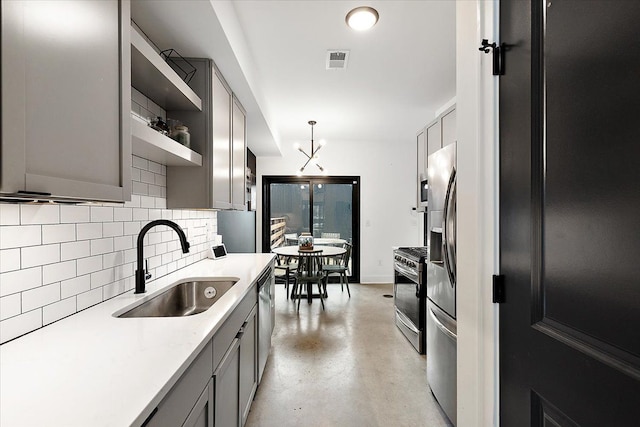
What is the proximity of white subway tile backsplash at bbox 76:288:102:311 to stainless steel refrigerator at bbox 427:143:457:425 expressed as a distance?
1.90m

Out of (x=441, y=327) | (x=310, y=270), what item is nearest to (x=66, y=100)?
(x=441, y=327)

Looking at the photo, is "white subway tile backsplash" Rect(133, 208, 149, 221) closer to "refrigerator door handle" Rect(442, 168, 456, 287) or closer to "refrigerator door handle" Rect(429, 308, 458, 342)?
"refrigerator door handle" Rect(442, 168, 456, 287)

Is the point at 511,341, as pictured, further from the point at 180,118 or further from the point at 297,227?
the point at 297,227

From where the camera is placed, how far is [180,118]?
209 cm

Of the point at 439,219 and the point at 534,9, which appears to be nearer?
the point at 534,9

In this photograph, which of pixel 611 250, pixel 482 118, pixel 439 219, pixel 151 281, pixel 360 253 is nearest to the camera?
pixel 611 250

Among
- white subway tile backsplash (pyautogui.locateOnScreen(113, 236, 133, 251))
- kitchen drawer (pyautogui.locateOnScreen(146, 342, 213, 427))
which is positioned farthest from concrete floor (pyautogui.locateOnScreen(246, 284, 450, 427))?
white subway tile backsplash (pyautogui.locateOnScreen(113, 236, 133, 251))

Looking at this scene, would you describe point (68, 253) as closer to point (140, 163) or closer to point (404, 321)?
point (140, 163)

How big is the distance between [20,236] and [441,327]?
7.36ft

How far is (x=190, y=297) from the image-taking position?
1984 millimetres

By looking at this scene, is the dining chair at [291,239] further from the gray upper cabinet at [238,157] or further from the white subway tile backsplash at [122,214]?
the white subway tile backsplash at [122,214]

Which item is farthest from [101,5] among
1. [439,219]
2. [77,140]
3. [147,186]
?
[439,219]

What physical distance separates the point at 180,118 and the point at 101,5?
116 cm

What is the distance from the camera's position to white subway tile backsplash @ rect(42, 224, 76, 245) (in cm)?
117
